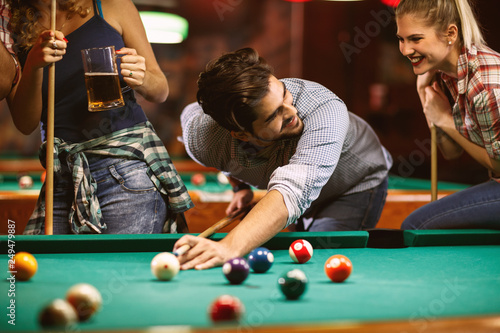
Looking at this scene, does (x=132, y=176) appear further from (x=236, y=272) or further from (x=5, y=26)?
(x=236, y=272)

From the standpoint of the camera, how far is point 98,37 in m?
2.07

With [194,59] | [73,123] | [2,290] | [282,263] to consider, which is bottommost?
[194,59]

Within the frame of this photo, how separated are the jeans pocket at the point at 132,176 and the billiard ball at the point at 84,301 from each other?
1.06 meters

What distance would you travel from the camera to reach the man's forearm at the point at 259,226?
62.2 inches

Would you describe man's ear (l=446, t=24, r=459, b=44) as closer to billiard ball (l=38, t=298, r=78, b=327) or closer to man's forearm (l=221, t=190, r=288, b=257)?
man's forearm (l=221, t=190, r=288, b=257)

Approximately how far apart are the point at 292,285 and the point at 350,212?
1.44 meters

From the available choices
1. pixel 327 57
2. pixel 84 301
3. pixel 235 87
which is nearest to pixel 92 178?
pixel 235 87

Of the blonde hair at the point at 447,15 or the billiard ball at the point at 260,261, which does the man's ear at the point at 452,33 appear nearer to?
the blonde hair at the point at 447,15

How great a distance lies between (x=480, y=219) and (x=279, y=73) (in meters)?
6.54

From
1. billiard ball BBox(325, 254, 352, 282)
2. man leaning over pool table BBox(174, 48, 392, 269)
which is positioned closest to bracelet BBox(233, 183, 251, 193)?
man leaning over pool table BBox(174, 48, 392, 269)

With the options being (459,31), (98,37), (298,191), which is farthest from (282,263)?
(459,31)

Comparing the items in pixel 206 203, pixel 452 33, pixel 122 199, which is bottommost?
pixel 206 203

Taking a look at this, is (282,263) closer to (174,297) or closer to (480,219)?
(174,297)

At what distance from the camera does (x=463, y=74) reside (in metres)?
2.25
